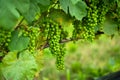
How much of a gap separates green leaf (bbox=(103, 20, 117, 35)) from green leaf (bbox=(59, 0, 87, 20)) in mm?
441

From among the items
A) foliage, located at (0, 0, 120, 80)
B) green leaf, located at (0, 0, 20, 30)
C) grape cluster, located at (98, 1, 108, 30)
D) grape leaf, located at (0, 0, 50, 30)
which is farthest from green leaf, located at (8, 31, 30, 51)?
grape cluster, located at (98, 1, 108, 30)

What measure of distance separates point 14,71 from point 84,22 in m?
0.62

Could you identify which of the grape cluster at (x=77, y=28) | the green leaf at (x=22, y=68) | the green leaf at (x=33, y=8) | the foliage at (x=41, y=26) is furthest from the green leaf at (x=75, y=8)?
the green leaf at (x=22, y=68)

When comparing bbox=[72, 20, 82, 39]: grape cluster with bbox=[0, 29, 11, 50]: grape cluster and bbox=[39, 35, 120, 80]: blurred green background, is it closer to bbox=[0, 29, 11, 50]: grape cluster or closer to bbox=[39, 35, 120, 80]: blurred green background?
bbox=[0, 29, 11, 50]: grape cluster

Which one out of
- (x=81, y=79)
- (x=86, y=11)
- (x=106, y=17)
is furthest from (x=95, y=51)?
(x=86, y=11)

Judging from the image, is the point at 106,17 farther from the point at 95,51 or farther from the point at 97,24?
the point at 95,51

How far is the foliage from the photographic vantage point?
201 centimetres

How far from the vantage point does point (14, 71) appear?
214cm

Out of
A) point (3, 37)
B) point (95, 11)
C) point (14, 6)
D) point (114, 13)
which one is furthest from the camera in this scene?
point (114, 13)

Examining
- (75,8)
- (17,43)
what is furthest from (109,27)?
(17,43)

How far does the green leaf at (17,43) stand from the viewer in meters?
2.15

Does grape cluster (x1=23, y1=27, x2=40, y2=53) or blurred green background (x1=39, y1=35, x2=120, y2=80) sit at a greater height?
grape cluster (x1=23, y1=27, x2=40, y2=53)

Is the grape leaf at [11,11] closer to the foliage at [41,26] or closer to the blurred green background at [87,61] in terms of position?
the foliage at [41,26]

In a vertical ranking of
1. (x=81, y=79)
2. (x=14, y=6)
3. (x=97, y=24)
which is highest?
(x=14, y=6)
